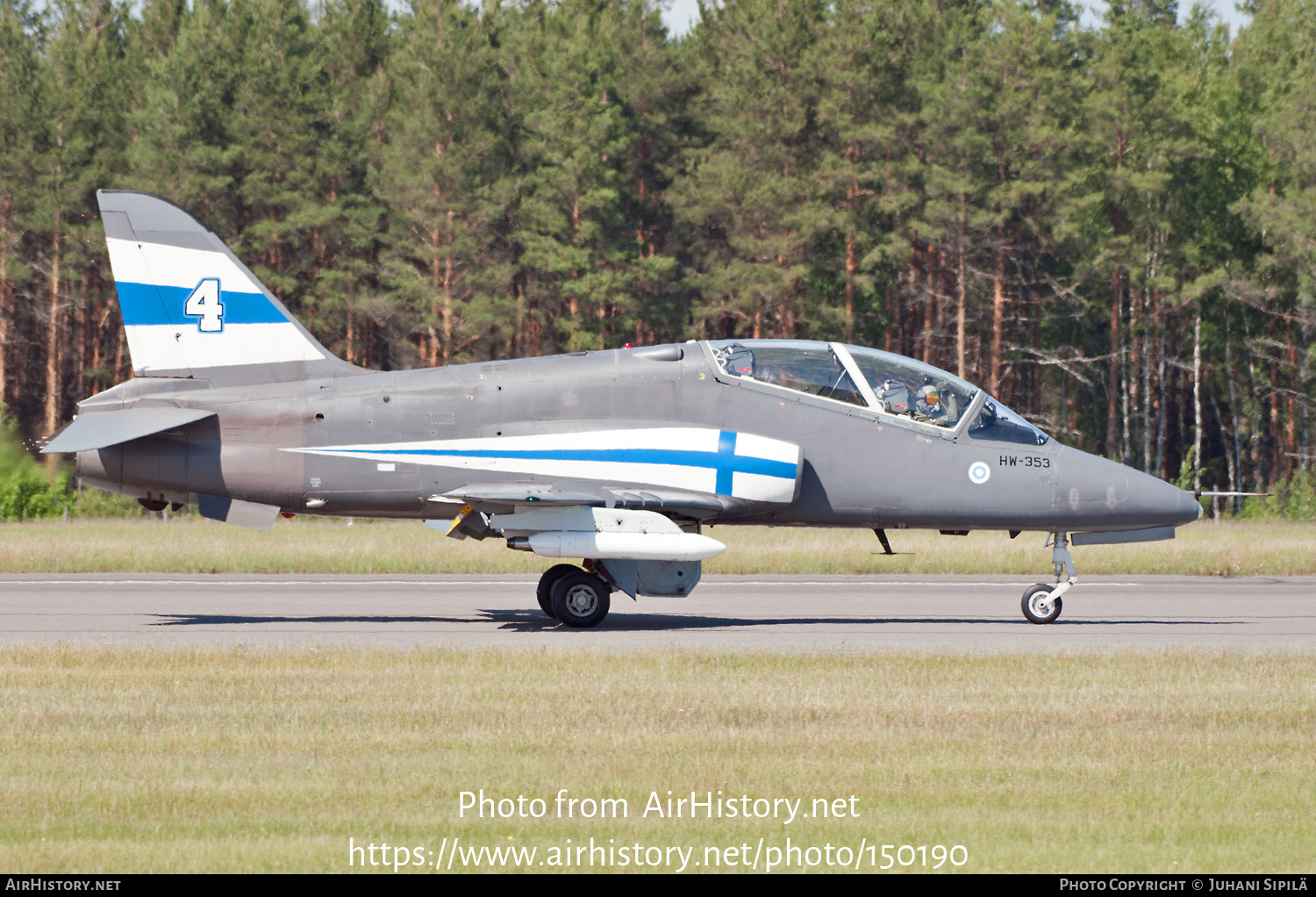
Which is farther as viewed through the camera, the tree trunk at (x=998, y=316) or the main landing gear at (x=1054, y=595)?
the tree trunk at (x=998, y=316)

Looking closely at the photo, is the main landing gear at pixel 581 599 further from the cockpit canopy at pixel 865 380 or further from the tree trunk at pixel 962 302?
the tree trunk at pixel 962 302

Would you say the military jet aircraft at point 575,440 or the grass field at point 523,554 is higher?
the military jet aircraft at point 575,440

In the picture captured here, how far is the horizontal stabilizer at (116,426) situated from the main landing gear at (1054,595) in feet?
32.3

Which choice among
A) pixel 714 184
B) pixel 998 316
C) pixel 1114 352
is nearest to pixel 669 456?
pixel 714 184

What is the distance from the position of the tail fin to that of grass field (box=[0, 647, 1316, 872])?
402 centimetres

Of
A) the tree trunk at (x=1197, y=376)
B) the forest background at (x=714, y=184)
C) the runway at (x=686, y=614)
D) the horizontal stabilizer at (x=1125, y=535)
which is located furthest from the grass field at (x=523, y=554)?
the tree trunk at (x=1197, y=376)

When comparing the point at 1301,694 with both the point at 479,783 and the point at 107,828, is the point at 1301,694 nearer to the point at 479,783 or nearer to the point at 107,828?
the point at 479,783

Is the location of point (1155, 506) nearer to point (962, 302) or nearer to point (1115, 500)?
point (1115, 500)

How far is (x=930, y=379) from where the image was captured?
16750mm

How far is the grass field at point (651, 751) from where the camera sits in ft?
24.5

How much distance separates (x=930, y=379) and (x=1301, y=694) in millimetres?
6014

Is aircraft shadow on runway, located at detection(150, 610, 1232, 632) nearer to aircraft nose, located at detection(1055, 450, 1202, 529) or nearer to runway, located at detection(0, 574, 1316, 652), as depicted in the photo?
runway, located at detection(0, 574, 1316, 652)

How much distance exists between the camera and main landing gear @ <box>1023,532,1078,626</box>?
17047mm

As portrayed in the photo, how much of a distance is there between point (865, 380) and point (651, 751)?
7.94 meters
